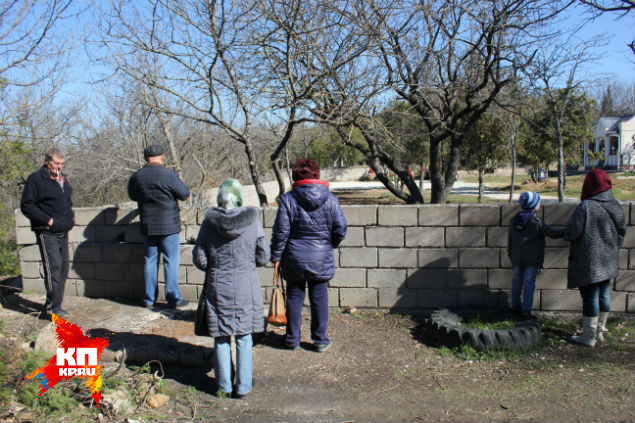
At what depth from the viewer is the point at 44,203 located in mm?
4688

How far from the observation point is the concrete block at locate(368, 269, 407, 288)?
17.1ft

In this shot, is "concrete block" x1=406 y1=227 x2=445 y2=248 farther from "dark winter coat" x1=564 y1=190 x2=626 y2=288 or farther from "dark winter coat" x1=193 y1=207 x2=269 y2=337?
"dark winter coat" x1=193 y1=207 x2=269 y2=337

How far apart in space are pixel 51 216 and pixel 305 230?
2.68 metres

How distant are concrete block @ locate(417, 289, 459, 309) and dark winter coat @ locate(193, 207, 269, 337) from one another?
240 centimetres

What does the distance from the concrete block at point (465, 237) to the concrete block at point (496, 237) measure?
0.06 meters

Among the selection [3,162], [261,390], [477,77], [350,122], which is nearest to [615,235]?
[261,390]

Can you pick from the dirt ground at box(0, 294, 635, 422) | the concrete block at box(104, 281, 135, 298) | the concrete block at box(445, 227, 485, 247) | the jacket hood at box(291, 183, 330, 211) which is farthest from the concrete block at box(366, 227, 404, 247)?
the concrete block at box(104, 281, 135, 298)

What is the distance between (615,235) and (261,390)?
3442mm

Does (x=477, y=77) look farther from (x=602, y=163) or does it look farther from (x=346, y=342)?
(x=602, y=163)

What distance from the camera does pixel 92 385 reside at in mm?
3131

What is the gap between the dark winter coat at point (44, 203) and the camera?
15.1ft

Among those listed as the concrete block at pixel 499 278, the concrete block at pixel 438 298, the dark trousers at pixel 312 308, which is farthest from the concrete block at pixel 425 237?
the dark trousers at pixel 312 308

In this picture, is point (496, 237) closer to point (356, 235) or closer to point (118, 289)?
point (356, 235)

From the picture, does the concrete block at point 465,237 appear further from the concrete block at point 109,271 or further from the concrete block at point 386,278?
the concrete block at point 109,271
